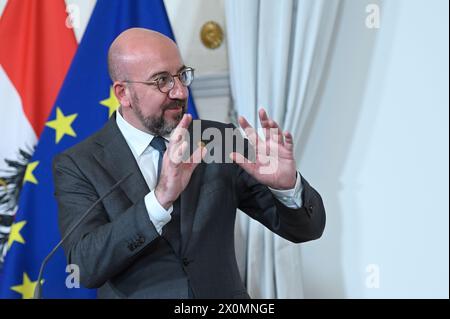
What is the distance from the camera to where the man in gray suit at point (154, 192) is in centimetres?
163

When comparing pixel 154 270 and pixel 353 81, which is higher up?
pixel 353 81

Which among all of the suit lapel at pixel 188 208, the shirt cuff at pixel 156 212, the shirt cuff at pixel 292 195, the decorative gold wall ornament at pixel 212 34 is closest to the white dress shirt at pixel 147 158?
the shirt cuff at pixel 292 195

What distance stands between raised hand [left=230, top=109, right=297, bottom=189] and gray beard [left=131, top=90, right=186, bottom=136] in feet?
0.78

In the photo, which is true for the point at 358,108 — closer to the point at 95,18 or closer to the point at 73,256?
the point at 95,18

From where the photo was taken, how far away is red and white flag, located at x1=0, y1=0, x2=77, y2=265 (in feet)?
8.41

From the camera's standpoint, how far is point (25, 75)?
2.59 metres

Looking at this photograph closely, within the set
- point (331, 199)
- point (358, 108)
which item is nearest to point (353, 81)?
point (358, 108)

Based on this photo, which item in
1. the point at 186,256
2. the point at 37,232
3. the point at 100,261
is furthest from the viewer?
the point at 37,232

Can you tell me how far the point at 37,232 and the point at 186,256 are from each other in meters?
1.00

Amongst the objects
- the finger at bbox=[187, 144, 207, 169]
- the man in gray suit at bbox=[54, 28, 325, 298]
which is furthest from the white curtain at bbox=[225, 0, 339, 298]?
the finger at bbox=[187, 144, 207, 169]

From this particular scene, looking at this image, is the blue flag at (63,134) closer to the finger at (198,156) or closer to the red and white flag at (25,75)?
the red and white flag at (25,75)

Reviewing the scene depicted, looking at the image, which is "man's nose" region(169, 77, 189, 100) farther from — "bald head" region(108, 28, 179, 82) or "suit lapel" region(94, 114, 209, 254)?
"suit lapel" region(94, 114, 209, 254)

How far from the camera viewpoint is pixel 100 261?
1593 mm

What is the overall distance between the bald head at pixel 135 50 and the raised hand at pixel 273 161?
1.27ft
